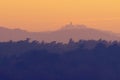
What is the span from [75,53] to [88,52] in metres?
4.83

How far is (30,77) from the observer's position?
169750 mm

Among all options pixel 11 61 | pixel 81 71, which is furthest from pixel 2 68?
pixel 81 71

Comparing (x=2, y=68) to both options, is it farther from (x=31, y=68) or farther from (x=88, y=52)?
(x=88, y=52)

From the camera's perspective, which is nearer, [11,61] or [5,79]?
[5,79]

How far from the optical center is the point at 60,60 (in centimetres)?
17400

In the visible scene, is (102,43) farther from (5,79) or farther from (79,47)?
(5,79)

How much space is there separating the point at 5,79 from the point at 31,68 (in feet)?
34.3

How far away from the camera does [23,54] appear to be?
17088 centimetres

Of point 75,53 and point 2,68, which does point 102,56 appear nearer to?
point 75,53

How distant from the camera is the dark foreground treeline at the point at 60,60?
16662 centimetres

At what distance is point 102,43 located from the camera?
546 feet

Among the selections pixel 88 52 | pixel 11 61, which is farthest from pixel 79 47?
pixel 11 61

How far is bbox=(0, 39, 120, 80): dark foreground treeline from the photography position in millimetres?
166625

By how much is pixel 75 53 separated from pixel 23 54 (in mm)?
9689
